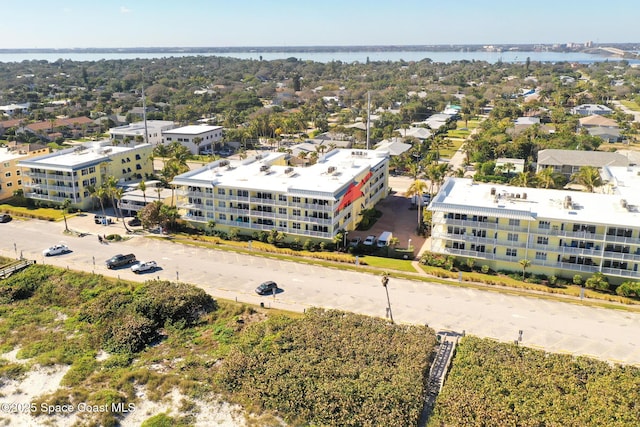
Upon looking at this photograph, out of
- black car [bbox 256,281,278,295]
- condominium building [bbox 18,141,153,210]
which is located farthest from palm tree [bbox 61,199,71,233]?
black car [bbox 256,281,278,295]

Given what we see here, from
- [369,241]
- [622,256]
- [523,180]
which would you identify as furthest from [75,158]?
[622,256]

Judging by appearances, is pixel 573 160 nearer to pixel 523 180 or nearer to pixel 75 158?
pixel 523 180

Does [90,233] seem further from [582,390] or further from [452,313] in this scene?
[582,390]

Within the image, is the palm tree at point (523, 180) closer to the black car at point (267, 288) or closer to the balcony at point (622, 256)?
the balcony at point (622, 256)

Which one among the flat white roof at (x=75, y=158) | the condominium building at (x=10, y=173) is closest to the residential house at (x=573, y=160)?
the flat white roof at (x=75, y=158)

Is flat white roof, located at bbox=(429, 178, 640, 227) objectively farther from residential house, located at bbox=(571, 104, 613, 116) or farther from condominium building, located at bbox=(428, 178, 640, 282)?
residential house, located at bbox=(571, 104, 613, 116)

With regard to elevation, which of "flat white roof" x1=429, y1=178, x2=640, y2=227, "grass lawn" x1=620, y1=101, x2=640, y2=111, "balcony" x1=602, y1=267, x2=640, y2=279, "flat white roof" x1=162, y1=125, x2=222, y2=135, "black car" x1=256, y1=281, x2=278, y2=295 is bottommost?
"black car" x1=256, y1=281, x2=278, y2=295
